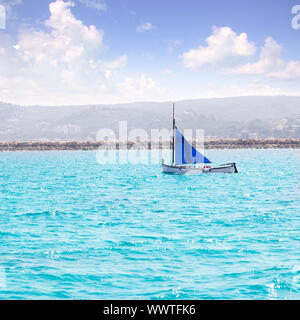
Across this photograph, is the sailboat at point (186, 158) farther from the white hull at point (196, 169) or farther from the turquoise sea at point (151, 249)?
the turquoise sea at point (151, 249)

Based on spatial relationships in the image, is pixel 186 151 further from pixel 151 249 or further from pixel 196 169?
pixel 151 249

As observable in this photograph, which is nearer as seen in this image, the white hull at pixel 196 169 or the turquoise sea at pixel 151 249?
the turquoise sea at pixel 151 249

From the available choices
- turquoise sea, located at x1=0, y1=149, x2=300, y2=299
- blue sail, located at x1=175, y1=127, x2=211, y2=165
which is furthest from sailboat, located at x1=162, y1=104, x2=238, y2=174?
turquoise sea, located at x1=0, y1=149, x2=300, y2=299

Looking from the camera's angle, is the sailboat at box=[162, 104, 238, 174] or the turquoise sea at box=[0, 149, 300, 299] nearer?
the turquoise sea at box=[0, 149, 300, 299]

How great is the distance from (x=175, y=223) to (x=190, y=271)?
9.89 meters

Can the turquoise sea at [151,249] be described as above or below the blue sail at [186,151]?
below

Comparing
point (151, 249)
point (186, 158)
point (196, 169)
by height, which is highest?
point (186, 158)

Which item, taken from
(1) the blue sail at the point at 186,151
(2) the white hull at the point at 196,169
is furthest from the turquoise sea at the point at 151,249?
(2) the white hull at the point at 196,169

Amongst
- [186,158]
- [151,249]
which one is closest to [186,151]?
[186,158]

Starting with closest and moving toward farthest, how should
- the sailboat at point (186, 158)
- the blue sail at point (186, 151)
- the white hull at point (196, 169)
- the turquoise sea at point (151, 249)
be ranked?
the turquoise sea at point (151, 249) < the blue sail at point (186, 151) < the sailboat at point (186, 158) < the white hull at point (196, 169)

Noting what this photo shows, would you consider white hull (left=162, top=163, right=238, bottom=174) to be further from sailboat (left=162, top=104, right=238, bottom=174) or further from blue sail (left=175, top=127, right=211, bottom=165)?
blue sail (left=175, top=127, right=211, bottom=165)

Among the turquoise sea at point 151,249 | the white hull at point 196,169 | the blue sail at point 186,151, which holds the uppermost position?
the blue sail at point 186,151

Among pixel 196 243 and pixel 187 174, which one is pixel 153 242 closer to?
pixel 196 243
